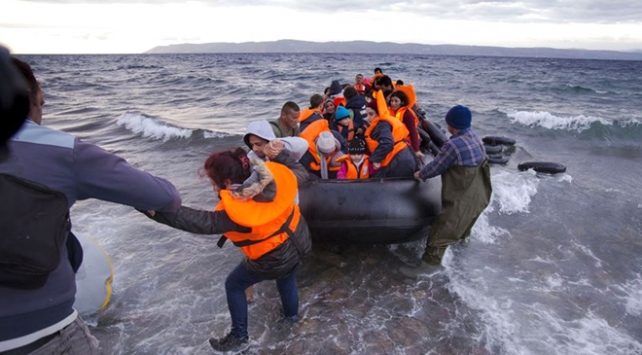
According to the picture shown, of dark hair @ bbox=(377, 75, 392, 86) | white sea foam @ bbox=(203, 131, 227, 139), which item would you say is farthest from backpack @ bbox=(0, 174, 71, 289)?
white sea foam @ bbox=(203, 131, 227, 139)

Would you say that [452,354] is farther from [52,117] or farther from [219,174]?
[52,117]

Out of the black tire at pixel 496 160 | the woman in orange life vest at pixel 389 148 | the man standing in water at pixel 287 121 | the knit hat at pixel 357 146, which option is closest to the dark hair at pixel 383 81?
the woman in orange life vest at pixel 389 148

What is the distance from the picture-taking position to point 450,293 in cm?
431

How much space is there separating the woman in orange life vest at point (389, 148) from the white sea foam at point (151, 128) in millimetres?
8206

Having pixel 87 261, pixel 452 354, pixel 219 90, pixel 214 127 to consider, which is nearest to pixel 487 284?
pixel 452 354

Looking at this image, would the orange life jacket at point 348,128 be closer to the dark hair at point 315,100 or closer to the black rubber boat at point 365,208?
the dark hair at point 315,100

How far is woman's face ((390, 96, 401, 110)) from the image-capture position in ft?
19.8

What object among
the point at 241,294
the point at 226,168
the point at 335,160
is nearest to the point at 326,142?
Result: the point at 335,160

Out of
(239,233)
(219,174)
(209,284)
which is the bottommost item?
(209,284)

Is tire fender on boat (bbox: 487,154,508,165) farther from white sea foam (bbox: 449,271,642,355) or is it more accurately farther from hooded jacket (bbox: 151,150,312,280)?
hooded jacket (bbox: 151,150,312,280)

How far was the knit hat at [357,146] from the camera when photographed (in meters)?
4.93

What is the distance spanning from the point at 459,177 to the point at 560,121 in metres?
12.6

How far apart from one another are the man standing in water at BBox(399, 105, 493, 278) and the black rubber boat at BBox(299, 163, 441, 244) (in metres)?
0.22

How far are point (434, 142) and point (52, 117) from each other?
48.4ft
